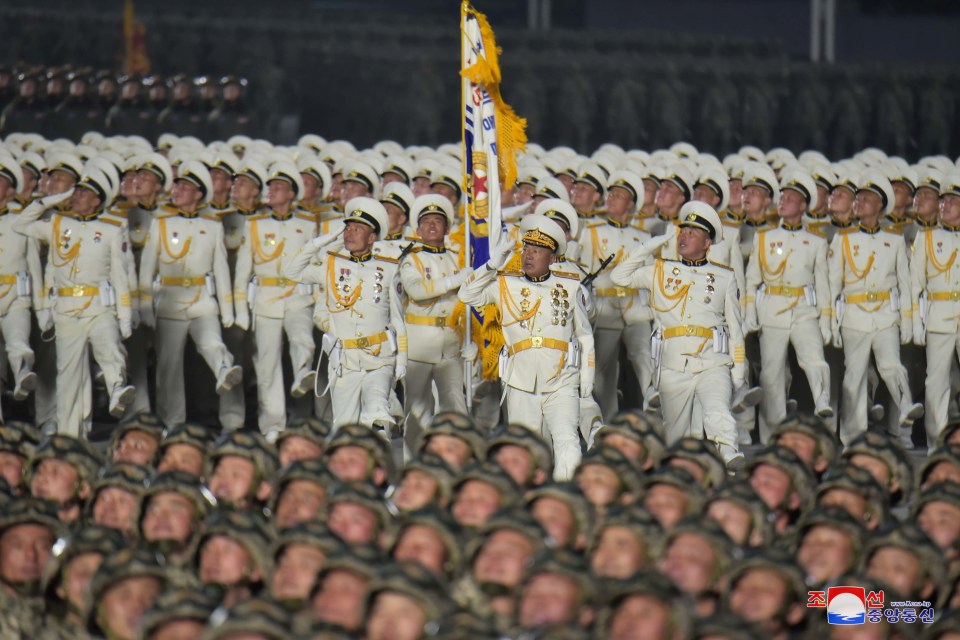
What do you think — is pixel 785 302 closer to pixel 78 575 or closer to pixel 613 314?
pixel 613 314

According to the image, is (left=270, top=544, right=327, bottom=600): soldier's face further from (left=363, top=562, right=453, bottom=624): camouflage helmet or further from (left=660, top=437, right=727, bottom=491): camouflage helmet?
(left=660, top=437, right=727, bottom=491): camouflage helmet

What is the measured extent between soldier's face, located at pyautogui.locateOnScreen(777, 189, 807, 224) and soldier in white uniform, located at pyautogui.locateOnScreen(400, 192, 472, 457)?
2.90m

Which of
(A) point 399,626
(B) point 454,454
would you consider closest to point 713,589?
(A) point 399,626

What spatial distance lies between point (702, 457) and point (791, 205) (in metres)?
5.45

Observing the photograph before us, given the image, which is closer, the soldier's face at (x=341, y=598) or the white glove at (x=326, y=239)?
the soldier's face at (x=341, y=598)

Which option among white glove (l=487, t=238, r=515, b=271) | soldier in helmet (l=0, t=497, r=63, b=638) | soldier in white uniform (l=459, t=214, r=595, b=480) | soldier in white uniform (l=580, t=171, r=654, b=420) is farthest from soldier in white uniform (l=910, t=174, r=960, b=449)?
soldier in helmet (l=0, t=497, r=63, b=638)

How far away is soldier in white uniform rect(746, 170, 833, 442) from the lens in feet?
48.5

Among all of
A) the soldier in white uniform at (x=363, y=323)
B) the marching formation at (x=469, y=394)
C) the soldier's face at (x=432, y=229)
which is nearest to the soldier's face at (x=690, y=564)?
the marching formation at (x=469, y=394)

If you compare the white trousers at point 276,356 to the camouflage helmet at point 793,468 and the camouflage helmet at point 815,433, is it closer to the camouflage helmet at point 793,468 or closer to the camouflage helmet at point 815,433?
the camouflage helmet at point 815,433

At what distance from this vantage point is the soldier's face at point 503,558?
8.24 m

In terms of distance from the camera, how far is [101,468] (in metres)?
9.82

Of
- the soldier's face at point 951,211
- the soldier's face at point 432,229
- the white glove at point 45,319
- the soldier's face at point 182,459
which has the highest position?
the soldier's face at point 432,229

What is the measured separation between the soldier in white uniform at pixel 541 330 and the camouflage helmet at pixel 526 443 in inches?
79.5

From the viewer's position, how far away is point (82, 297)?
1398 cm
